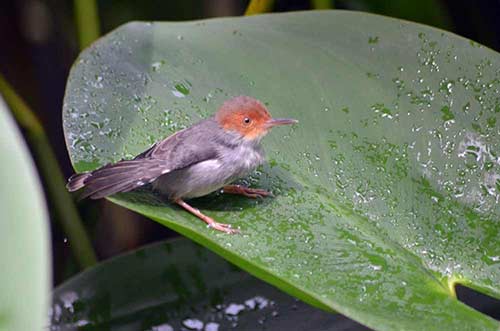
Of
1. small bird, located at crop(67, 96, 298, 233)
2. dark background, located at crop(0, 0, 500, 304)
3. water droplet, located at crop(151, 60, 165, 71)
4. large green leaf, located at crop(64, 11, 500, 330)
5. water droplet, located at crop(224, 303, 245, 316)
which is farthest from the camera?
dark background, located at crop(0, 0, 500, 304)

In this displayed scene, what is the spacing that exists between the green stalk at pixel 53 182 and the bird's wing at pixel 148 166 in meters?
0.90

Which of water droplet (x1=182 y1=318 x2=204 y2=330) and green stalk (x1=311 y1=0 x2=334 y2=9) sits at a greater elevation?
green stalk (x1=311 y1=0 x2=334 y2=9)

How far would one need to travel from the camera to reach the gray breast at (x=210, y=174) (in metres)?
1.40

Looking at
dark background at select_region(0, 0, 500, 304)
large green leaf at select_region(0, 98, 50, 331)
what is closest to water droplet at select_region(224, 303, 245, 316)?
dark background at select_region(0, 0, 500, 304)

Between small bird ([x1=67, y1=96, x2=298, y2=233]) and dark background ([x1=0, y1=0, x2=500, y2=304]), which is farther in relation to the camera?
dark background ([x1=0, y1=0, x2=500, y2=304])

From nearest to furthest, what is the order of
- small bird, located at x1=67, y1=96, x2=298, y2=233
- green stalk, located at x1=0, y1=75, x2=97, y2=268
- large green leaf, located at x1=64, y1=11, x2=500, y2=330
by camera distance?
1. large green leaf, located at x1=64, y1=11, x2=500, y2=330
2. small bird, located at x1=67, y1=96, x2=298, y2=233
3. green stalk, located at x1=0, y1=75, x2=97, y2=268

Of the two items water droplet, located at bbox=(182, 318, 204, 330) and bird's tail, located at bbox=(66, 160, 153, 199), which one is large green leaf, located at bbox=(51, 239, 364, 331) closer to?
water droplet, located at bbox=(182, 318, 204, 330)

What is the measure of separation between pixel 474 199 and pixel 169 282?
0.74 meters

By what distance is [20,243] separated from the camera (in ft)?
1.98

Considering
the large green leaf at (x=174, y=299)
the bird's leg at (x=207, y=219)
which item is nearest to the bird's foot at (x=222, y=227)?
the bird's leg at (x=207, y=219)

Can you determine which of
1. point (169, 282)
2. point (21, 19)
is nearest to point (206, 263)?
point (169, 282)

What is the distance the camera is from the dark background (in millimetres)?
2430

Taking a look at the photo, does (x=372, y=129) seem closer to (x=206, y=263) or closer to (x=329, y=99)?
(x=329, y=99)

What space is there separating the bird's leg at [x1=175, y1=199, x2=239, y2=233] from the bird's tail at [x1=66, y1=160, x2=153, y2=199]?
0.10 metres
